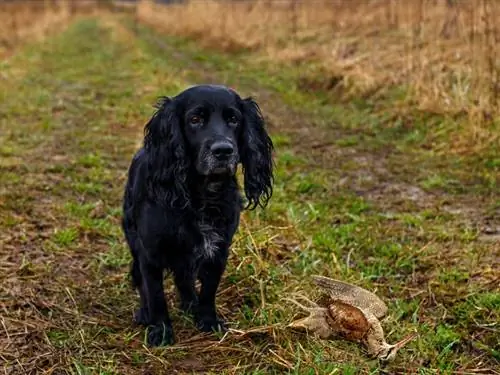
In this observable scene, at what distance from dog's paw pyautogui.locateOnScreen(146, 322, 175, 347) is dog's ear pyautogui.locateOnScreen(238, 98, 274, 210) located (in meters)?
0.81

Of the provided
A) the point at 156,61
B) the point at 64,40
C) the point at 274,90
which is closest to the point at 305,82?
the point at 274,90

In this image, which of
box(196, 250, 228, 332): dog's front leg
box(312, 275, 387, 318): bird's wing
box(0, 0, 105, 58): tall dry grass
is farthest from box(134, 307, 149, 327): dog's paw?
box(0, 0, 105, 58): tall dry grass

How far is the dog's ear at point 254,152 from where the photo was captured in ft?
11.0

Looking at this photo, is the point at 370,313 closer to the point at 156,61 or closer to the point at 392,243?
the point at 392,243

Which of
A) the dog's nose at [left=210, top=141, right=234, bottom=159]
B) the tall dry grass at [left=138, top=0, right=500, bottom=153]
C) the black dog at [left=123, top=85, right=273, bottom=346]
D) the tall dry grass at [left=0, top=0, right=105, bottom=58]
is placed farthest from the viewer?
the tall dry grass at [left=0, top=0, right=105, bottom=58]

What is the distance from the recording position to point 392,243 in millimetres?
4535

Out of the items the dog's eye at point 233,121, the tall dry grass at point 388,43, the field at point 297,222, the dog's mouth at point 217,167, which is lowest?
the field at point 297,222

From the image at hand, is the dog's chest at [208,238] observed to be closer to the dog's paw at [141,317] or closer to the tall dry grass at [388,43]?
the dog's paw at [141,317]

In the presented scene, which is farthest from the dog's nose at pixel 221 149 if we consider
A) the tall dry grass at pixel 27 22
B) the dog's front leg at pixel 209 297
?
the tall dry grass at pixel 27 22

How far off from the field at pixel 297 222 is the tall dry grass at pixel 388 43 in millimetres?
45

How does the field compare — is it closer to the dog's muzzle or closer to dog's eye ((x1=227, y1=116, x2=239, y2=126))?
the dog's muzzle

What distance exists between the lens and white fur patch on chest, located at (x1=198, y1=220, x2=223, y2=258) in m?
3.12

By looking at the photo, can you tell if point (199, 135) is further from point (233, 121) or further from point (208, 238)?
point (208, 238)

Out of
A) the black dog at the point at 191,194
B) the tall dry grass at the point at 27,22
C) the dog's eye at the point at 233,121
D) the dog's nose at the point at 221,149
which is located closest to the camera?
the dog's nose at the point at 221,149
